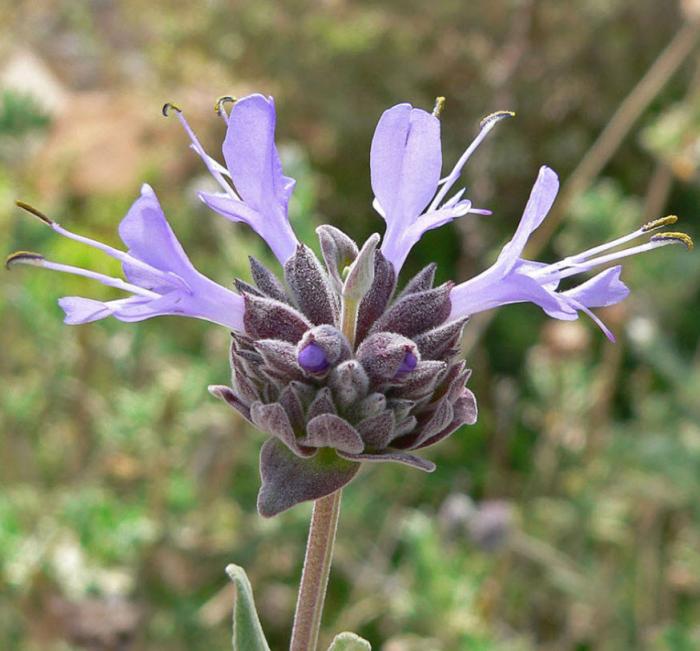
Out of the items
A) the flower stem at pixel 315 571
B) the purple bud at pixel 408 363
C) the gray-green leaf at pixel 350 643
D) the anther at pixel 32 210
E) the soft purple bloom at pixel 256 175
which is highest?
the soft purple bloom at pixel 256 175

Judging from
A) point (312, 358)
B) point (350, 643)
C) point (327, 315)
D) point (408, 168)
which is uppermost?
point (408, 168)

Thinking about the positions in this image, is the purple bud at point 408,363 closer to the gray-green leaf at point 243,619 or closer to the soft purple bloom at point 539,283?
the soft purple bloom at point 539,283

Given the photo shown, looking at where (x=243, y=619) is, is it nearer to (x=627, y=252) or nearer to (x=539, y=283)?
(x=539, y=283)

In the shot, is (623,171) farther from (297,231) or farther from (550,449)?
(297,231)

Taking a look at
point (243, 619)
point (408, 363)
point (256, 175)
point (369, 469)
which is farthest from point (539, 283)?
point (369, 469)

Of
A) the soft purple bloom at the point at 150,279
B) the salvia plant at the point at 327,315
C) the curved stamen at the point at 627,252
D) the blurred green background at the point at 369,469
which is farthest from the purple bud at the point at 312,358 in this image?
the blurred green background at the point at 369,469

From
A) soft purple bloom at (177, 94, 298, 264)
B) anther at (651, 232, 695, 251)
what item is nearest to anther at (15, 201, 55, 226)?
soft purple bloom at (177, 94, 298, 264)

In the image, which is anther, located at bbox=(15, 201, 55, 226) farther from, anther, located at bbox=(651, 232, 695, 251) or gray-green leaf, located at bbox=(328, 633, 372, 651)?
anther, located at bbox=(651, 232, 695, 251)
